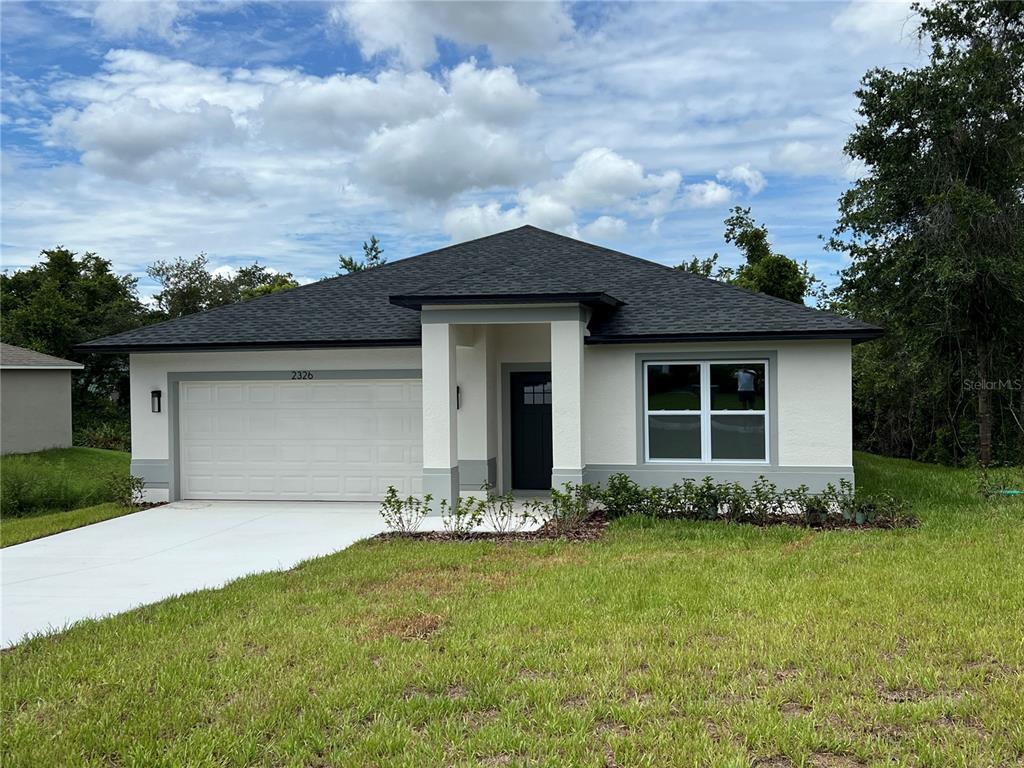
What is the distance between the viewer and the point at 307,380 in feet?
47.5

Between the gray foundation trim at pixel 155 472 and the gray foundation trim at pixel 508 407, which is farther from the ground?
the gray foundation trim at pixel 508 407

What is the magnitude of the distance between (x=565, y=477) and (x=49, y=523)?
25.4 ft

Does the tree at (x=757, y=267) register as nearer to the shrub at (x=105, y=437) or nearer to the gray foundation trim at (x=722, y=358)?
the gray foundation trim at (x=722, y=358)

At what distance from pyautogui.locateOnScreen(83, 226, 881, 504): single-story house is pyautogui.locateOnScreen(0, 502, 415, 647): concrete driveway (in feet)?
3.18

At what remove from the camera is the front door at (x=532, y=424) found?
15062 millimetres

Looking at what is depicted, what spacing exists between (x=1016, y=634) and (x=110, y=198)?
22.6 meters

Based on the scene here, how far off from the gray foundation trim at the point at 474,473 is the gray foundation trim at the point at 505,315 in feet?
9.22

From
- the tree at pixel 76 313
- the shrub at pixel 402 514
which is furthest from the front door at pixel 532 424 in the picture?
the tree at pixel 76 313

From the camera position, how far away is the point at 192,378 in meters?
14.7

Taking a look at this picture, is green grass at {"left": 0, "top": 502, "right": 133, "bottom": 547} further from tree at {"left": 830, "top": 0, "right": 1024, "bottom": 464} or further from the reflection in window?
tree at {"left": 830, "top": 0, "right": 1024, "bottom": 464}

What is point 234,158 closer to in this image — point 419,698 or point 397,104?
point 397,104

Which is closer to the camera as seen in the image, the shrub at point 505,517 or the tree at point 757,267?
the shrub at point 505,517

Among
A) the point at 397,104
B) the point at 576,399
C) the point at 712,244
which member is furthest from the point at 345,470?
the point at 712,244

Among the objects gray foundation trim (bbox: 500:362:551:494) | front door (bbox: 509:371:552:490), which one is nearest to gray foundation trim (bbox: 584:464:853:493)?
front door (bbox: 509:371:552:490)
